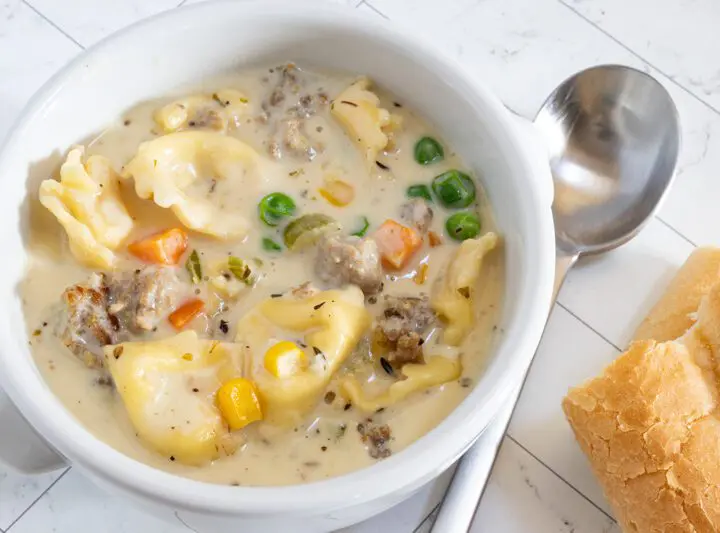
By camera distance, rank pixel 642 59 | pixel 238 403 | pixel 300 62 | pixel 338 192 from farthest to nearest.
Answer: pixel 642 59 < pixel 300 62 < pixel 338 192 < pixel 238 403

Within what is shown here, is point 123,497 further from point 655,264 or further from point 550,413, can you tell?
point 655,264

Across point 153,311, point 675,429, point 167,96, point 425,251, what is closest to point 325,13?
point 167,96

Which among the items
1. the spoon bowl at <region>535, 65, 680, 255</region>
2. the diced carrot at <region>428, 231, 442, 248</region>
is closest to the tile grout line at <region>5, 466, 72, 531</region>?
the diced carrot at <region>428, 231, 442, 248</region>

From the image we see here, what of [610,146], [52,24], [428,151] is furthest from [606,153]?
[52,24]

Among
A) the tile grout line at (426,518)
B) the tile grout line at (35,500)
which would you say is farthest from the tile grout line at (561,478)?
the tile grout line at (35,500)

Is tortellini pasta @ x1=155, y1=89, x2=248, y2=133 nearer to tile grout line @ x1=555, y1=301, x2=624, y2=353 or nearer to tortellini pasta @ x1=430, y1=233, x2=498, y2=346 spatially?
tortellini pasta @ x1=430, y1=233, x2=498, y2=346

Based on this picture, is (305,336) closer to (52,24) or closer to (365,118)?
(365,118)

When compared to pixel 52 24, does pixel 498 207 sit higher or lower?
higher
